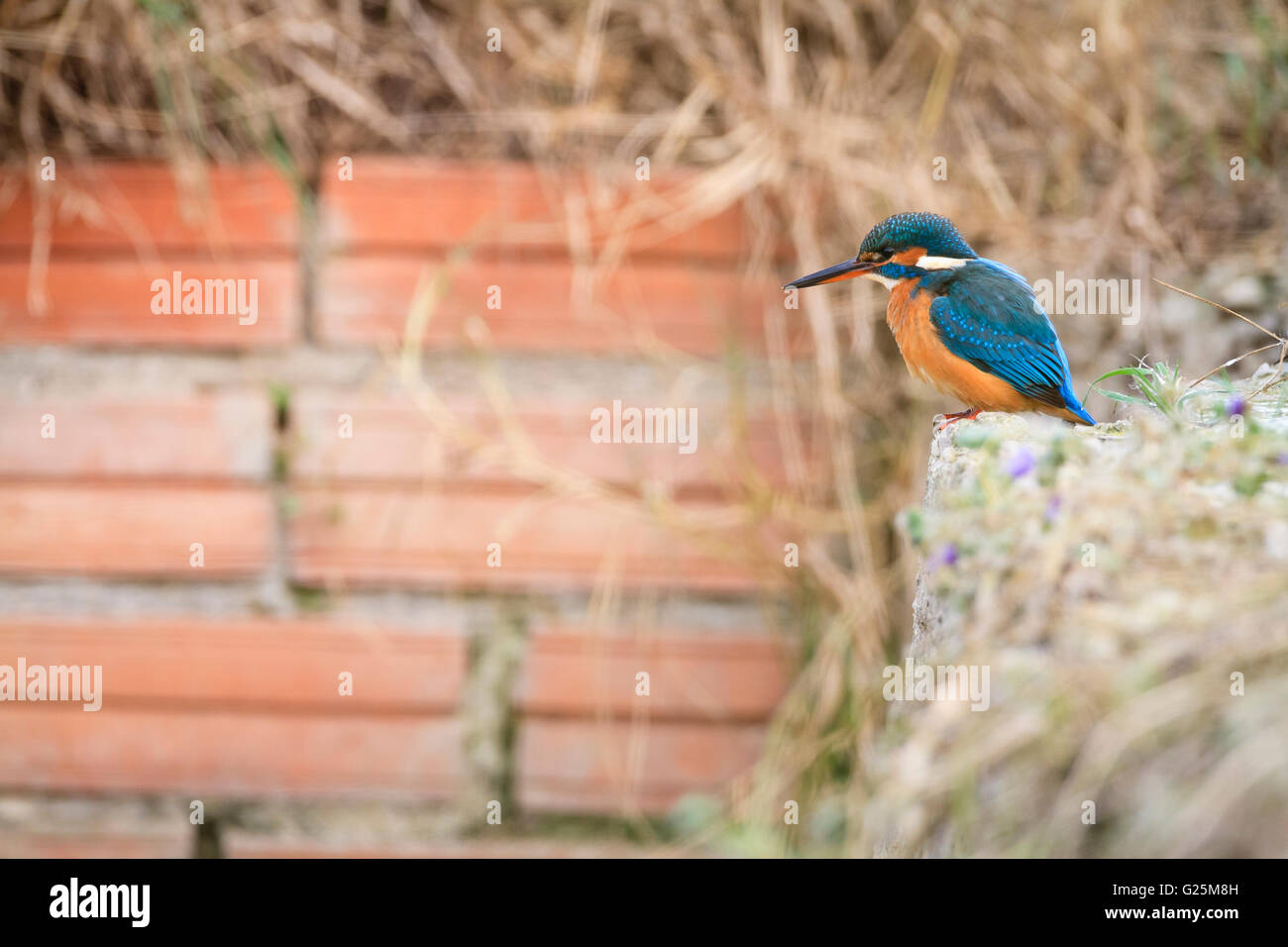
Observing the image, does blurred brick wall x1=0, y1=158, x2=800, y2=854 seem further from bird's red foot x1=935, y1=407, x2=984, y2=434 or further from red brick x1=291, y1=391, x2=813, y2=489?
bird's red foot x1=935, y1=407, x2=984, y2=434

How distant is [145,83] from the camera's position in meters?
1.33

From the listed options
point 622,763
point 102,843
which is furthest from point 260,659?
point 622,763

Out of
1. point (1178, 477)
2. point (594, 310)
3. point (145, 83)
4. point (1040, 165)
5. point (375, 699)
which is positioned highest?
point (145, 83)

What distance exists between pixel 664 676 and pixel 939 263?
60cm

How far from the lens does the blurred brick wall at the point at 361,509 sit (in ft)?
4.38

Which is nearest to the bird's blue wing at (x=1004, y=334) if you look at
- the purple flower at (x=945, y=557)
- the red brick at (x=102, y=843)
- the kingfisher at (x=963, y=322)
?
the kingfisher at (x=963, y=322)

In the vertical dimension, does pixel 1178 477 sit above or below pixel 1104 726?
above

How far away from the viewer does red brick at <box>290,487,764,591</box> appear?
53.0 inches

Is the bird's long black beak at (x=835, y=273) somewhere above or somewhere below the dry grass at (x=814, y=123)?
below

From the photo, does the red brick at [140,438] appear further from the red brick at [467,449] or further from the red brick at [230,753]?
the red brick at [230,753]

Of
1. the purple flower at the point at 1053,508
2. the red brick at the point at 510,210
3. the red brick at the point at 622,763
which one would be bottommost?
the red brick at the point at 622,763

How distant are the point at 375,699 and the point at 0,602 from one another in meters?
0.47
